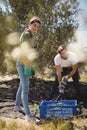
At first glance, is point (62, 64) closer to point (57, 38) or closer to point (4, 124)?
point (4, 124)

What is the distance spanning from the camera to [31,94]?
833 cm

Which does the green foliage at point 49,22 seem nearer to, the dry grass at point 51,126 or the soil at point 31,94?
the soil at point 31,94

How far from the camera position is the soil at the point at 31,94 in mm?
6041

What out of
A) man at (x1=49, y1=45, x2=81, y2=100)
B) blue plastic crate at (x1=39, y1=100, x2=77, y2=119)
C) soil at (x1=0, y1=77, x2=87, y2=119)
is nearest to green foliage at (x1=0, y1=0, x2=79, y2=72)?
soil at (x1=0, y1=77, x2=87, y2=119)

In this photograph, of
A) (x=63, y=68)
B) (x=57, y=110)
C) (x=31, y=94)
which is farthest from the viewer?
(x=31, y=94)

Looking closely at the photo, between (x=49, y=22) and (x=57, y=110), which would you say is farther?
(x=49, y=22)

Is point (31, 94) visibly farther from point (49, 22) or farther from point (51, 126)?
point (51, 126)

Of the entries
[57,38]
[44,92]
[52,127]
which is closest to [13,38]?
[52,127]

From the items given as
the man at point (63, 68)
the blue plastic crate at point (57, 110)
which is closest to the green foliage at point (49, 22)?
the man at point (63, 68)

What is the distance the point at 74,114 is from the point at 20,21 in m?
5.24

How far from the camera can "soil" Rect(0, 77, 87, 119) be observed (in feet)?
19.8

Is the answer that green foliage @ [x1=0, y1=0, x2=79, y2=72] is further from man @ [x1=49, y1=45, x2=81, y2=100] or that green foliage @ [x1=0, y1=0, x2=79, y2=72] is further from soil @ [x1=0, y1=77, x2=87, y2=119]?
man @ [x1=49, y1=45, x2=81, y2=100]

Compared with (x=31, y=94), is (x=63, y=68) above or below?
above

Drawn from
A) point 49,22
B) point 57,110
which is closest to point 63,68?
point 57,110
